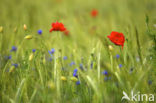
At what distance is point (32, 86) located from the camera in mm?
975

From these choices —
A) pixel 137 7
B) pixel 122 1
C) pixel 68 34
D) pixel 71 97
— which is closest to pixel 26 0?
pixel 68 34

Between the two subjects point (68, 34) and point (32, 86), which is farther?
point (68, 34)

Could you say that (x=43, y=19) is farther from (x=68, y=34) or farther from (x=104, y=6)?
(x=104, y=6)

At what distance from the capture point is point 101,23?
2.43 meters

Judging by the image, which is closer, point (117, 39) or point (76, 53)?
point (117, 39)

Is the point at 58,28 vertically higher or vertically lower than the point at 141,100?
higher

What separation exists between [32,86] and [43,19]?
1.74 meters

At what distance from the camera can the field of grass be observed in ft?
2.72

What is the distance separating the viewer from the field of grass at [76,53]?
83cm

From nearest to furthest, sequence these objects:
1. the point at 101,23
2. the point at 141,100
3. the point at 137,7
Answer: the point at 141,100 < the point at 101,23 < the point at 137,7

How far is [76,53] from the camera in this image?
118 centimetres

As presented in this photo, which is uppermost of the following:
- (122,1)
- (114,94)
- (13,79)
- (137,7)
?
(122,1)

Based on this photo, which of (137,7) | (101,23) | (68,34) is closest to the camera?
(68,34)

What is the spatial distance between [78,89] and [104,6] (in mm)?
2545
